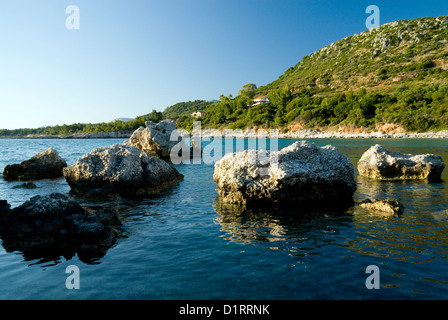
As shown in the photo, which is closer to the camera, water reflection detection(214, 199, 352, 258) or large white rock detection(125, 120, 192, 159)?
water reflection detection(214, 199, 352, 258)

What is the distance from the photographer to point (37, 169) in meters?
24.7

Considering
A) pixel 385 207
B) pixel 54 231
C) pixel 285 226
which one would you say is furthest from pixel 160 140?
pixel 385 207

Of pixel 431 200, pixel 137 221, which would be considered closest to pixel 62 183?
pixel 137 221

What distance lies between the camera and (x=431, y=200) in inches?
562

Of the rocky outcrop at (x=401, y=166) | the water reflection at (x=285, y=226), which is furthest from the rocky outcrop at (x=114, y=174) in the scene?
the rocky outcrop at (x=401, y=166)

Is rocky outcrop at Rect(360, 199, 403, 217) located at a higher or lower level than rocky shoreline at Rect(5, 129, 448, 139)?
lower

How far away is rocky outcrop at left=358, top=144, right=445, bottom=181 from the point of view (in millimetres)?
20109

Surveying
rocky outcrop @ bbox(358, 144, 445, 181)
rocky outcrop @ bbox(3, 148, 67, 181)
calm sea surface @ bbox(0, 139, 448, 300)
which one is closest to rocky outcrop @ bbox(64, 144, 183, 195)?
calm sea surface @ bbox(0, 139, 448, 300)

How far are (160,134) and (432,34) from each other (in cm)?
16940

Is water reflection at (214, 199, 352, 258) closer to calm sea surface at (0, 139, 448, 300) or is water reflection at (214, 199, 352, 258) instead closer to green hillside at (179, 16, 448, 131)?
calm sea surface at (0, 139, 448, 300)

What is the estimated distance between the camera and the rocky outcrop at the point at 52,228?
8.96 meters

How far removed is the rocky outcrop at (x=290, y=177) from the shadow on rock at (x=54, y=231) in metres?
6.14

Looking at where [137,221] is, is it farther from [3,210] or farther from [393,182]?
[393,182]

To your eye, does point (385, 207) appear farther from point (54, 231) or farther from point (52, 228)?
point (52, 228)
